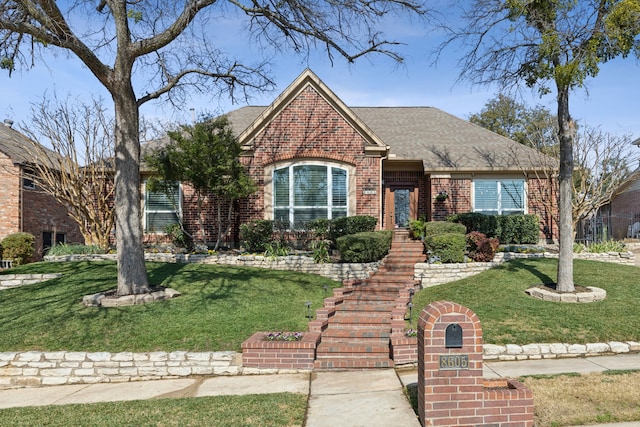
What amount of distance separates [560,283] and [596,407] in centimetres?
609

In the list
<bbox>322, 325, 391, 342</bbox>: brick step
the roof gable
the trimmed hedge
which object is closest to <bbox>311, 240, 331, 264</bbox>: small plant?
the roof gable

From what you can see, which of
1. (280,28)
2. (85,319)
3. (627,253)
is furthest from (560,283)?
(85,319)

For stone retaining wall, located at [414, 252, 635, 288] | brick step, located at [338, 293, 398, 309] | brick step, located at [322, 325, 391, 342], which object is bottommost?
brick step, located at [322, 325, 391, 342]

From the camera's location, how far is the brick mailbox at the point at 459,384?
5.03m

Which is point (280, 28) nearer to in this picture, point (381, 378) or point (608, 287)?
point (381, 378)

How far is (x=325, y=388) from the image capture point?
6.73m

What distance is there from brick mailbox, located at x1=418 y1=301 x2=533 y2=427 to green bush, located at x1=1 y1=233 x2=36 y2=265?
57.1ft

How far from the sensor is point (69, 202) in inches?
706

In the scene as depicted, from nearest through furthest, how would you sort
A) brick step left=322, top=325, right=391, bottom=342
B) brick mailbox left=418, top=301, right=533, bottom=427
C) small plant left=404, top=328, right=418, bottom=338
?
brick mailbox left=418, top=301, right=533, bottom=427 → small plant left=404, top=328, right=418, bottom=338 → brick step left=322, top=325, right=391, bottom=342

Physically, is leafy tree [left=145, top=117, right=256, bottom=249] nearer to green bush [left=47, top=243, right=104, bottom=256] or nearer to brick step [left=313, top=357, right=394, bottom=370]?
green bush [left=47, top=243, right=104, bottom=256]

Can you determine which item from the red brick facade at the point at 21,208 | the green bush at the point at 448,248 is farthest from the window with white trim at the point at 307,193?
the red brick facade at the point at 21,208

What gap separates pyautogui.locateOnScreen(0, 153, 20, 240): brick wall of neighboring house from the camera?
65.6 feet

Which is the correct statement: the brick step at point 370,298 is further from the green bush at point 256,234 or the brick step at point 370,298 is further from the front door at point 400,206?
the front door at point 400,206

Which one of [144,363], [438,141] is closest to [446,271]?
[438,141]
